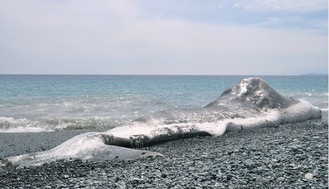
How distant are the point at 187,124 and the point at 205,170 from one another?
13.3ft

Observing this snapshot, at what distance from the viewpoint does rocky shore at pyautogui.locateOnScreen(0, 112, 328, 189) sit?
5.09 meters

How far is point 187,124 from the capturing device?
9.77m

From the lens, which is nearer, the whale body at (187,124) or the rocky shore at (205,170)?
the rocky shore at (205,170)

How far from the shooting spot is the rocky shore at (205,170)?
5.09 metres

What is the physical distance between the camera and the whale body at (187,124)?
754cm

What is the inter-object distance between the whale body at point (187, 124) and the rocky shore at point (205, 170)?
1.38 feet

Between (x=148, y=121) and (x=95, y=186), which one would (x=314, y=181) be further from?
(x=148, y=121)

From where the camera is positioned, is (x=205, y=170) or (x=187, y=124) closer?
(x=205, y=170)

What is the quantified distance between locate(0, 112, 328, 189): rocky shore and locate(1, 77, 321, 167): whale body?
42 cm

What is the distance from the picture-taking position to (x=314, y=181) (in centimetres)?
482

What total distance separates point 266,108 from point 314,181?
24.4 feet

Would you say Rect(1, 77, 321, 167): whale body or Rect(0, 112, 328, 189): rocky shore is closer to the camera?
Rect(0, 112, 328, 189): rocky shore

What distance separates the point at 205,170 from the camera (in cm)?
573

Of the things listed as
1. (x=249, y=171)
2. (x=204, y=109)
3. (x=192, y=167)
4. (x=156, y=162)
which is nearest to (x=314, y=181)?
(x=249, y=171)
